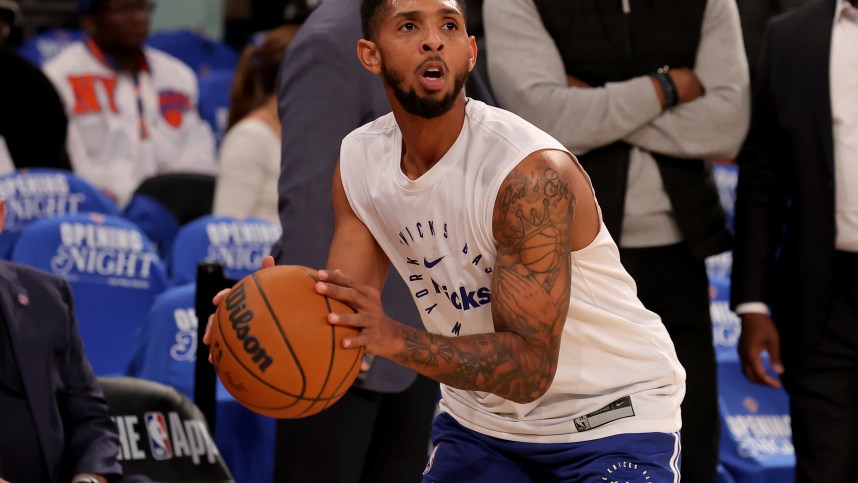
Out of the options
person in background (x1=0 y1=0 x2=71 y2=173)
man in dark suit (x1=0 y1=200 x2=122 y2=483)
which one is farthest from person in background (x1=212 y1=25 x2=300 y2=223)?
man in dark suit (x1=0 y1=200 x2=122 y2=483)

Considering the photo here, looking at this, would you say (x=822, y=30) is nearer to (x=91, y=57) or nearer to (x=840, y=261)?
(x=840, y=261)

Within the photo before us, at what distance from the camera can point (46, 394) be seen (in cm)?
345

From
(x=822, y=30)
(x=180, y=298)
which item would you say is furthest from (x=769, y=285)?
A: (x=180, y=298)

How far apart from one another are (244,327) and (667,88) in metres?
1.79

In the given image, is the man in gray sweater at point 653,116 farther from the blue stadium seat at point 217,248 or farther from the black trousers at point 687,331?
the blue stadium seat at point 217,248

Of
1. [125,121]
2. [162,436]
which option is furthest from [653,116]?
[125,121]

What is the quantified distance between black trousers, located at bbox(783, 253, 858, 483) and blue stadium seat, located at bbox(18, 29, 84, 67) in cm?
588

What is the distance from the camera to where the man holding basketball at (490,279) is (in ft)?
8.05

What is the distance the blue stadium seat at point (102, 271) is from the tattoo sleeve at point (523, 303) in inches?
110

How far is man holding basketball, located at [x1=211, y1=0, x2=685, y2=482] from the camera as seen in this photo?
245cm

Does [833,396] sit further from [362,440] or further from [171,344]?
[171,344]

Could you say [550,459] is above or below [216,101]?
above

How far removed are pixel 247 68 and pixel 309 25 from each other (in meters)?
3.02

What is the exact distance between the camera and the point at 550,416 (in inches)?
108
